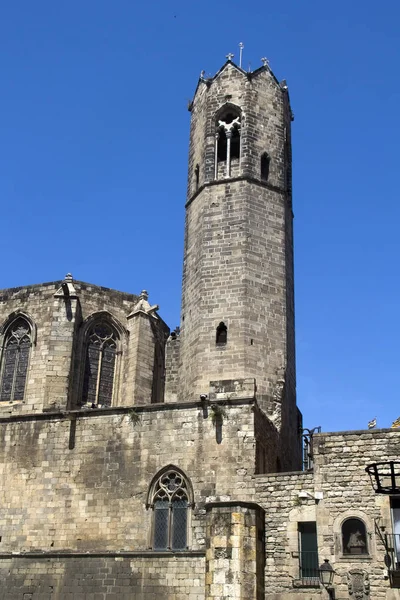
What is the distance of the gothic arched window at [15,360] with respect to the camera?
2564 centimetres

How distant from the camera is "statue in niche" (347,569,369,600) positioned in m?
16.6

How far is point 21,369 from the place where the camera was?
2586cm

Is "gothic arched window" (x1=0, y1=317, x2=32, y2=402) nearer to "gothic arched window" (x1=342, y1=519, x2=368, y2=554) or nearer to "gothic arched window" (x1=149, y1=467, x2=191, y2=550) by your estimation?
"gothic arched window" (x1=149, y1=467, x2=191, y2=550)

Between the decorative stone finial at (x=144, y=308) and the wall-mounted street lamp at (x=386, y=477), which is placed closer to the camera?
the wall-mounted street lamp at (x=386, y=477)

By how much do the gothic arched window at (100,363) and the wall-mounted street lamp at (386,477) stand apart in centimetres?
1090

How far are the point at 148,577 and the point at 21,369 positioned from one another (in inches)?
389

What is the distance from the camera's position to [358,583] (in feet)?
54.9

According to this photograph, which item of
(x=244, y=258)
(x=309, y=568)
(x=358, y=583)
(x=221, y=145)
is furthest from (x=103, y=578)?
(x=221, y=145)

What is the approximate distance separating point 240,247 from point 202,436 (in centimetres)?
692

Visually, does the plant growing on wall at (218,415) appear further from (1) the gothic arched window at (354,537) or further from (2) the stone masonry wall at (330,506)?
(1) the gothic arched window at (354,537)

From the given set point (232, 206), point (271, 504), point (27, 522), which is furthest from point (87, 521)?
point (232, 206)

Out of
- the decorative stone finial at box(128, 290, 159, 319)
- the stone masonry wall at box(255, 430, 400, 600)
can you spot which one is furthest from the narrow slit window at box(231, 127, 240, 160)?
the stone masonry wall at box(255, 430, 400, 600)

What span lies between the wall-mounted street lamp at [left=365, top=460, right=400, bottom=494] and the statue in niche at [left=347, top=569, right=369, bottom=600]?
180 cm

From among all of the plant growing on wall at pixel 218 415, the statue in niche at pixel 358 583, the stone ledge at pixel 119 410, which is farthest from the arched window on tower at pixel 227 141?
the statue in niche at pixel 358 583
